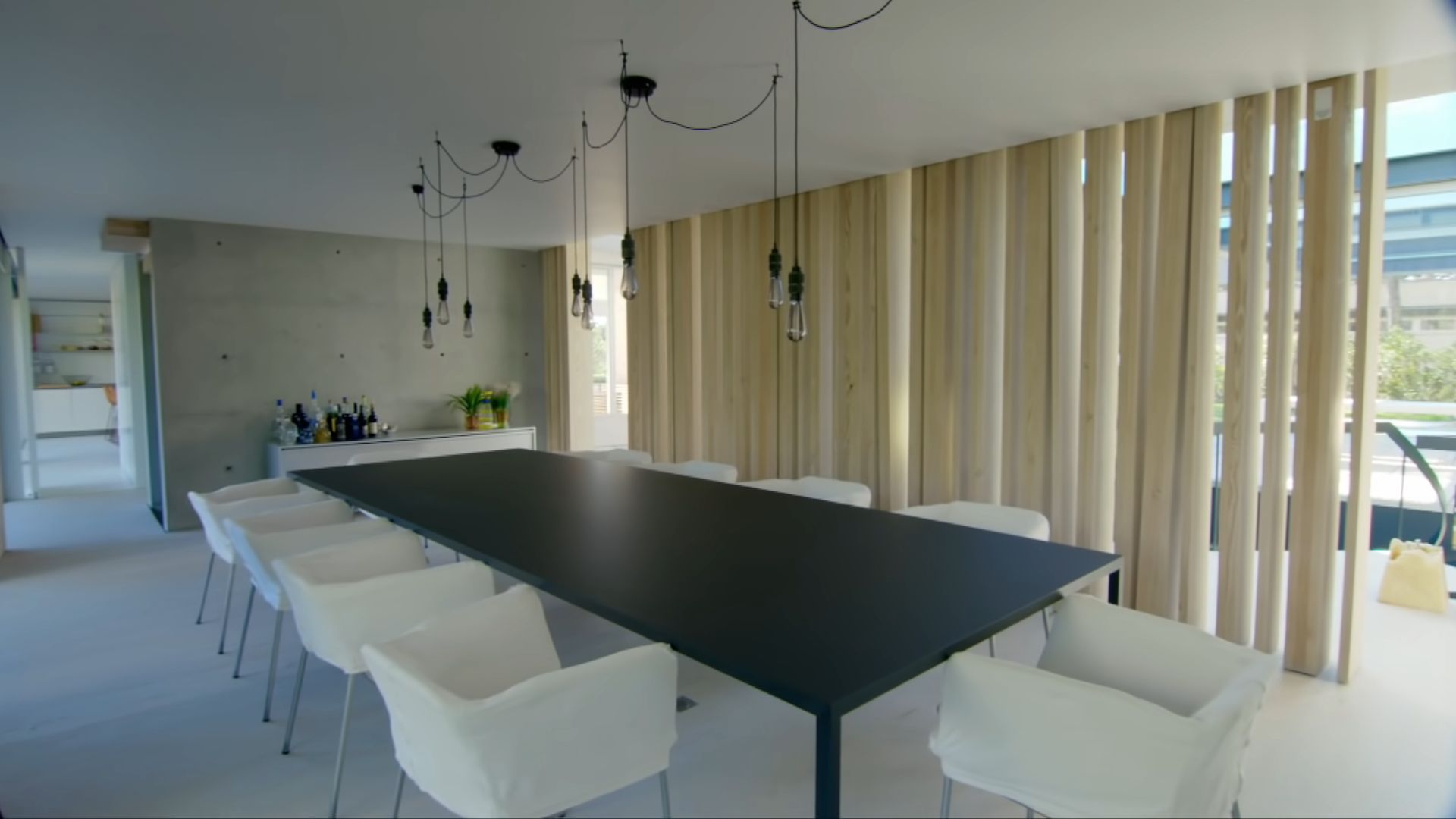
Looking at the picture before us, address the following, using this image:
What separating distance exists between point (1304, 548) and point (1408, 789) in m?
1.00

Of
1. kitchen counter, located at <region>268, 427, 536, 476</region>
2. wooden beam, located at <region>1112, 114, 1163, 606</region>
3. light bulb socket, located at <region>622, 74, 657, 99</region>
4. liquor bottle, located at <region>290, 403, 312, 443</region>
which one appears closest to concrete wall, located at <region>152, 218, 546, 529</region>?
liquor bottle, located at <region>290, 403, 312, 443</region>

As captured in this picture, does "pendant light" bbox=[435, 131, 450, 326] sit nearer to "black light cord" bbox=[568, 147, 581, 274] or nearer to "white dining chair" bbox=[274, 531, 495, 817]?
"black light cord" bbox=[568, 147, 581, 274]

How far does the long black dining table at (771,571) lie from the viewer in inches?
51.0

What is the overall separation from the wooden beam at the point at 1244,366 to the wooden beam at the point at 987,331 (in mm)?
1003

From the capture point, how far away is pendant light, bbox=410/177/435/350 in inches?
155

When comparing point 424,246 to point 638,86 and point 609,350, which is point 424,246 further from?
point 638,86

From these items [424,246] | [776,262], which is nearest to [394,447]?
[424,246]

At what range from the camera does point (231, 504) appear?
3240mm

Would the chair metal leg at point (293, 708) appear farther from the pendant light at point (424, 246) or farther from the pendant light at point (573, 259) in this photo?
the pendant light at point (424, 246)

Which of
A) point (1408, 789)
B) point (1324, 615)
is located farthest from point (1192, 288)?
point (1408, 789)

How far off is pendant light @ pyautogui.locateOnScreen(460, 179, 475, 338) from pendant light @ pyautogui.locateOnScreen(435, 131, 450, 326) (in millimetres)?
111

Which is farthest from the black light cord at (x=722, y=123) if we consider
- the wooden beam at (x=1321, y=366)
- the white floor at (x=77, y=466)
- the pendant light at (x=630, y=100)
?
the white floor at (x=77, y=466)

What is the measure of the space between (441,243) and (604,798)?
5.49m

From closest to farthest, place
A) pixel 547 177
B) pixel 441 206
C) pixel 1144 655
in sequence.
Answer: pixel 1144 655 < pixel 547 177 < pixel 441 206
